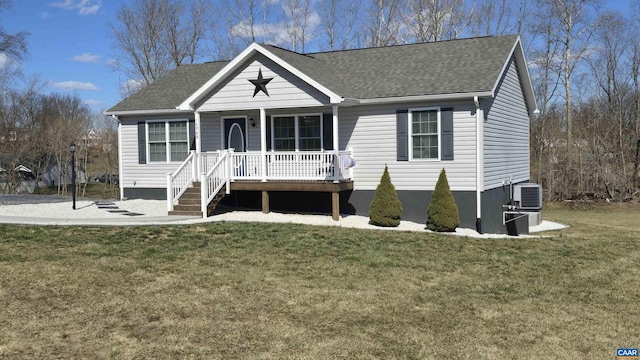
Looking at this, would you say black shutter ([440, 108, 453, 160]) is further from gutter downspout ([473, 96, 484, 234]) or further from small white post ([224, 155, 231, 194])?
small white post ([224, 155, 231, 194])

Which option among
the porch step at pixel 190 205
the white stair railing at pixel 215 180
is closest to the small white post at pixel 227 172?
the white stair railing at pixel 215 180

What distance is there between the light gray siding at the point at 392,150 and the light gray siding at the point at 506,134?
69 centimetres

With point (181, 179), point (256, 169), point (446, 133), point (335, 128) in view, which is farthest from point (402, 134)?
point (181, 179)

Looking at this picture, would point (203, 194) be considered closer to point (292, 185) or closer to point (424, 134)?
point (292, 185)

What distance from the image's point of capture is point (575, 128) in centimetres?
3216

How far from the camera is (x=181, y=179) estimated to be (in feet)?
54.9

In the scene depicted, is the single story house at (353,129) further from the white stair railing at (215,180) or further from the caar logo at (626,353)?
the caar logo at (626,353)

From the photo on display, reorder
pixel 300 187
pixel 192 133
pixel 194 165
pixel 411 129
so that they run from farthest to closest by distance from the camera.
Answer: pixel 192 133 → pixel 194 165 → pixel 411 129 → pixel 300 187

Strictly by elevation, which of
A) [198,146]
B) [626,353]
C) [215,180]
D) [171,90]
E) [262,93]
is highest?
[171,90]

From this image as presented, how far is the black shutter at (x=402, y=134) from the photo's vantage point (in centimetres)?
1598

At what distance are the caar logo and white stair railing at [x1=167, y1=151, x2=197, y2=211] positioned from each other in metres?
12.3

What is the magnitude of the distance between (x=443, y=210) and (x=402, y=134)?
2655 millimetres

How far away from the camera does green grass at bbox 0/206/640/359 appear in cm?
618

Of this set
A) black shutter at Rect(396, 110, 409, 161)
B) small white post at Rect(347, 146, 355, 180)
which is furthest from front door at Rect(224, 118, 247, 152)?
black shutter at Rect(396, 110, 409, 161)
